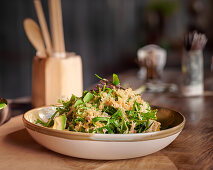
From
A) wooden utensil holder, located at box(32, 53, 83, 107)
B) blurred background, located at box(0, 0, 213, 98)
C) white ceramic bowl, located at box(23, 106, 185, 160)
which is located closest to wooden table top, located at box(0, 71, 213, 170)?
white ceramic bowl, located at box(23, 106, 185, 160)

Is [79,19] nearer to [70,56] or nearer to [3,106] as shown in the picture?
[70,56]

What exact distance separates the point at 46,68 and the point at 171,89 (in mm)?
816

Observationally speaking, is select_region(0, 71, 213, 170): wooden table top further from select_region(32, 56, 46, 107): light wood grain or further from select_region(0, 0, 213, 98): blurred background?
select_region(0, 0, 213, 98): blurred background

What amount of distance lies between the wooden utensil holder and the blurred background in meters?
2.57

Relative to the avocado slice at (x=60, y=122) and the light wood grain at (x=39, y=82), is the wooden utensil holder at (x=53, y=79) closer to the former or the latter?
the light wood grain at (x=39, y=82)

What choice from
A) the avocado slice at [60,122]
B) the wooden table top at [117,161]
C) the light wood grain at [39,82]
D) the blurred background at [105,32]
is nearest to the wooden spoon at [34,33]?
the light wood grain at [39,82]

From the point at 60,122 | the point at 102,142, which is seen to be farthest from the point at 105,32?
the point at 102,142

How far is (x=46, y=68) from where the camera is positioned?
141cm

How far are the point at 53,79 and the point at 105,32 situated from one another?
4.39m

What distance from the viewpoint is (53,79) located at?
4.63 feet

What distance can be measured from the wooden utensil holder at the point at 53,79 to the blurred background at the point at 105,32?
257cm

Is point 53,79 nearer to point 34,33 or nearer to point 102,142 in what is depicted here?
point 34,33

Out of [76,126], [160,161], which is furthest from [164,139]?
[76,126]

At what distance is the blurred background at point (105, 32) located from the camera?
12.8ft
